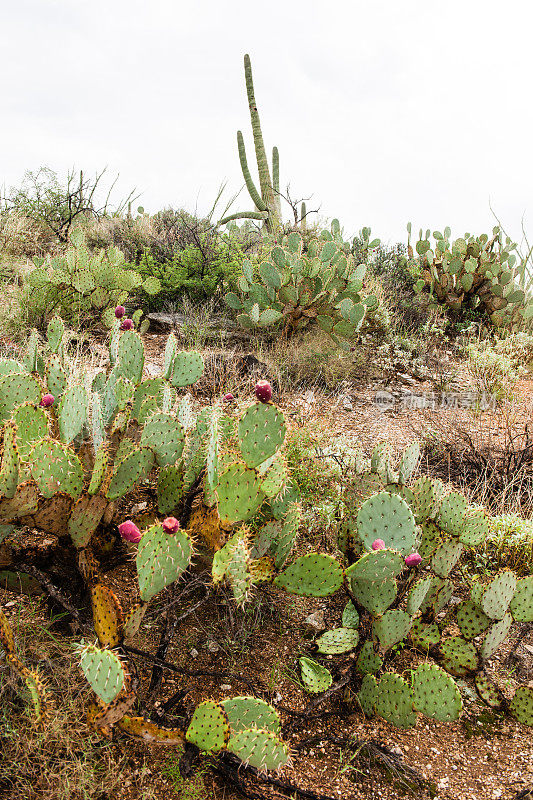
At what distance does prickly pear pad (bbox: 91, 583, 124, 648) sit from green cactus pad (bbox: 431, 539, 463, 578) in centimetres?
137

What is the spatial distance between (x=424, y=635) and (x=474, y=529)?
52cm

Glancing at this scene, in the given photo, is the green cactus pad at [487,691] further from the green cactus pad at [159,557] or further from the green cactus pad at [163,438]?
the green cactus pad at [163,438]

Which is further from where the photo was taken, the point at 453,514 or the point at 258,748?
the point at 453,514

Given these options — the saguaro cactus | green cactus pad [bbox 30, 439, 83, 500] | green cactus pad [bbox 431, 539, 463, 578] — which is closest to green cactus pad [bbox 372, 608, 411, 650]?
green cactus pad [bbox 431, 539, 463, 578]

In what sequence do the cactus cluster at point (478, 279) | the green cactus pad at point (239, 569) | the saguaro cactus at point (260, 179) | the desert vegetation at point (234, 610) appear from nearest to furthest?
the desert vegetation at point (234, 610), the green cactus pad at point (239, 569), the cactus cluster at point (478, 279), the saguaro cactus at point (260, 179)

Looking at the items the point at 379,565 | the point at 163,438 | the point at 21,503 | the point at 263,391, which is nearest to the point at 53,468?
the point at 21,503

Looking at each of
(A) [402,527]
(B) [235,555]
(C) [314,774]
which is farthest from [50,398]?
(C) [314,774]

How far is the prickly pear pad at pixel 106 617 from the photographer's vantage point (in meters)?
1.78

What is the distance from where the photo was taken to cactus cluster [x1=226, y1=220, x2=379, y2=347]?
19.5ft

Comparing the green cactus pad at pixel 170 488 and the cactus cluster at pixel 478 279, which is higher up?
the cactus cluster at pixel 478 279

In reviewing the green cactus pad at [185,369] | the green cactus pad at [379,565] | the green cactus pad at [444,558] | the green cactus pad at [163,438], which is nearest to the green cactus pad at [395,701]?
the green cactus pad at [379,565]

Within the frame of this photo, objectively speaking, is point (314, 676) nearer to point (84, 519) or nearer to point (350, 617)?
point (350, 617)

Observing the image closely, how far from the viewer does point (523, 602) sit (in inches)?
87.7

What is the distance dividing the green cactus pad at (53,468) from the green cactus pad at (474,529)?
1.69m
